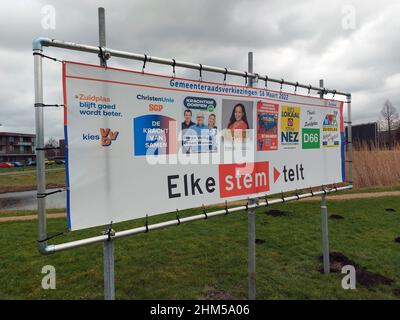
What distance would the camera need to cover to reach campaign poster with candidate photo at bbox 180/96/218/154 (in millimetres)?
2805

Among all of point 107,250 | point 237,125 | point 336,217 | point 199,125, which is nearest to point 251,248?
point 237,125

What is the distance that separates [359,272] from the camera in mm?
4238

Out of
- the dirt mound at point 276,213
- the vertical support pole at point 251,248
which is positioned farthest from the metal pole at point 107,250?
the dirt mound at point 276,213

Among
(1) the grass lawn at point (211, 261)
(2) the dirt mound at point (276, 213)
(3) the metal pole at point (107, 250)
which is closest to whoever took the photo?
(3) the metal pole at point (107, 250)

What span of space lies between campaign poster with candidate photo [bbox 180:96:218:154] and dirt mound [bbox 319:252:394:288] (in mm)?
2900

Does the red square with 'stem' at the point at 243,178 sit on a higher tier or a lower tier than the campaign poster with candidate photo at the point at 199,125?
lower

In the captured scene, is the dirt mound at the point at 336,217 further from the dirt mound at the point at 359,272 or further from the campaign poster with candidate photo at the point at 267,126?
the campaign poster with candidate photo at the point at 267,126

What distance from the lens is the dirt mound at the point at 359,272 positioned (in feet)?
13.0

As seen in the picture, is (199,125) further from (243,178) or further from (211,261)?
(211,261)

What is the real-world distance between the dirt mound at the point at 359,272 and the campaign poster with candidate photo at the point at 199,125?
290 cm

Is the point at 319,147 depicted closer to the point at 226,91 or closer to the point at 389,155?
Answer: the point at 226,91

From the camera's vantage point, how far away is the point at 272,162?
11.8 ft

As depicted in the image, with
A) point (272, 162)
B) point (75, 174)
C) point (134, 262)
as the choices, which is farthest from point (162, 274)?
point (75, 174)

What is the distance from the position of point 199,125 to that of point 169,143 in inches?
16.6
